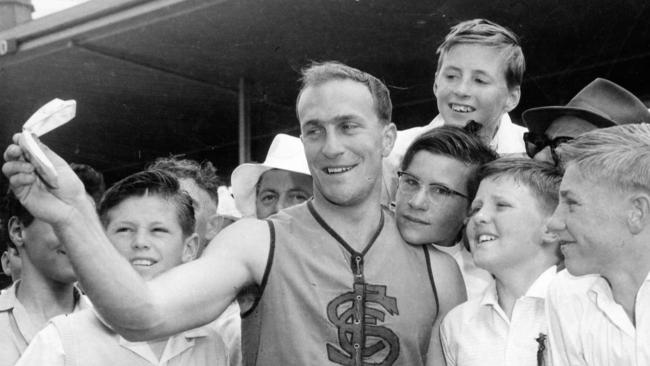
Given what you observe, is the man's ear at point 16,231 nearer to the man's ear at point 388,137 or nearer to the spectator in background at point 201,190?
the spectator in background at point 201,190

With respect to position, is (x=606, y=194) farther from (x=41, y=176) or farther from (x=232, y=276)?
(x=41, y=176)

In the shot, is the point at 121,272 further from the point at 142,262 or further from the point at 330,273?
the point at 142,262

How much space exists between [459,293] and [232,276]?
0.75 meters

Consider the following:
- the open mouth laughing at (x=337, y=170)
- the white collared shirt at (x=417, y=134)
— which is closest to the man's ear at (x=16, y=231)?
the white collared shirt at (x=417, y=134)

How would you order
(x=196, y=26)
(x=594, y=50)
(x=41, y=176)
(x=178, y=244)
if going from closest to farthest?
(x=41, y=176) → (x=178, y=244) → (x=196, y=26) → (x=594, y=50)

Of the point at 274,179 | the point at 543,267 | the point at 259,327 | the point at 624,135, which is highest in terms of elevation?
the point at 274,179

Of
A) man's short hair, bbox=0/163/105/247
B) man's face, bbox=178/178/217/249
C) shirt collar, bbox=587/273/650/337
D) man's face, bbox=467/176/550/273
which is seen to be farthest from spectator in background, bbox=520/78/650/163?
man's short hair, bbox=0/163/105/247

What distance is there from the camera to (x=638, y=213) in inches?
100

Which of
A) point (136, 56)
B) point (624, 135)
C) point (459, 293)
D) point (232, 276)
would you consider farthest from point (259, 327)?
point (136, 56)

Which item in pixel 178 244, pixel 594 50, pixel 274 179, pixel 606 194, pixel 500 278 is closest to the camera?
pixel 606 194

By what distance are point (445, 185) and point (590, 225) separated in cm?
77

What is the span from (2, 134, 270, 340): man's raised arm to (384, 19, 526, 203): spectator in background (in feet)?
4.19

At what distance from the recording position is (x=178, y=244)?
11.1ft

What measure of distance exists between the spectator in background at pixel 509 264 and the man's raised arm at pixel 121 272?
0.69 metres
